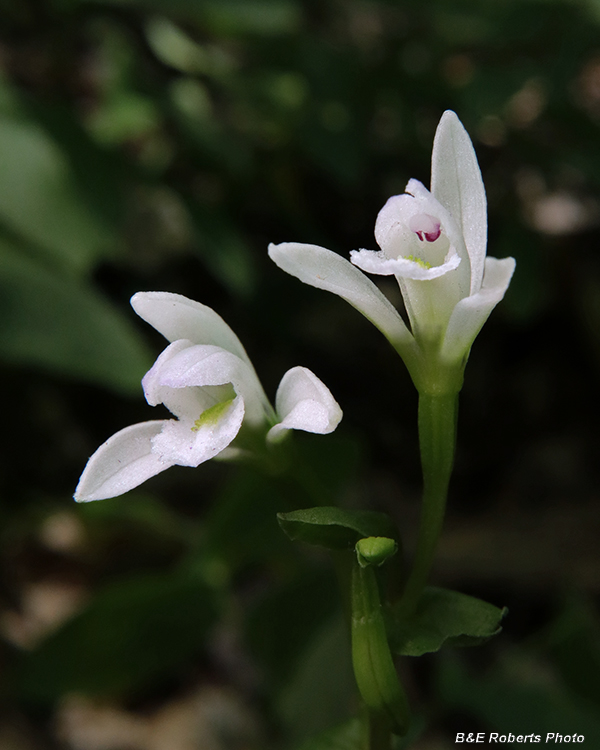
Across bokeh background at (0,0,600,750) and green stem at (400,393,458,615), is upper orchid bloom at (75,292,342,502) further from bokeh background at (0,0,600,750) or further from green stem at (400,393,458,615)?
bokeh background at (0,0,600,750)

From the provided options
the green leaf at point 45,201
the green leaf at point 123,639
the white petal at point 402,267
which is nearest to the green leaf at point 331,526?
the white petal at point 402,267

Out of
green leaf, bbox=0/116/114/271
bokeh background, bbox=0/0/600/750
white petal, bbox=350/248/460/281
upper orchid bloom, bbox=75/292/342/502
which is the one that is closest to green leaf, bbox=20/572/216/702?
bokeh background, bbox=0/0/600/750

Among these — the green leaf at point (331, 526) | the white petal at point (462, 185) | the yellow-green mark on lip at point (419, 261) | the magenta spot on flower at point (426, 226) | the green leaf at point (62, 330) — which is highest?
the green leaf at point (62, 330)

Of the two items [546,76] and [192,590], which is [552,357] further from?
[192,590]

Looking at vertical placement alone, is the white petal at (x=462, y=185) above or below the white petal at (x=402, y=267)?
above

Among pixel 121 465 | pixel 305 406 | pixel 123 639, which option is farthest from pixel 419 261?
pixel 123 639

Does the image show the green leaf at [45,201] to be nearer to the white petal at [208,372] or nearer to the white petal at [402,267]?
the white petal at [208,372]

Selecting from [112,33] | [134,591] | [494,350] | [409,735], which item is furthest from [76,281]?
[494,350]
